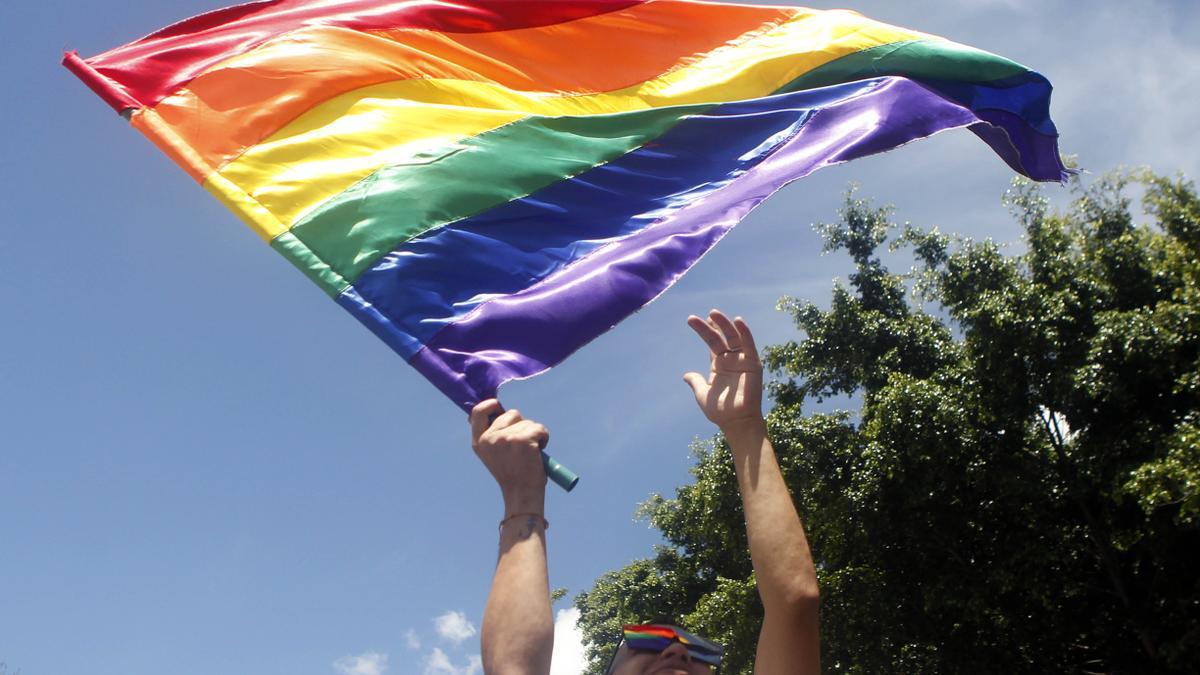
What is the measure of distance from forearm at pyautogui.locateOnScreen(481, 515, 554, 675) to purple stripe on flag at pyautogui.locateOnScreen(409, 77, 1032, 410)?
945mm

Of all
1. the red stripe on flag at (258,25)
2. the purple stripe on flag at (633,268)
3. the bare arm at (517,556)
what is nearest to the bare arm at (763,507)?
the bare arm at (517,556)

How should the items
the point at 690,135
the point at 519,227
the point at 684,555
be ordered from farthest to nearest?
the point at 684,555 < the point at 690,135 < the point at 519,227

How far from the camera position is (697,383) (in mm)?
2551

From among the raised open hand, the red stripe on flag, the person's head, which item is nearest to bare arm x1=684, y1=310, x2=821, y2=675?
the raised open hand

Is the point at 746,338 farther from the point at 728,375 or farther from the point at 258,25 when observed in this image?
the point at 258,25

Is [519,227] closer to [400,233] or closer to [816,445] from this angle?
[400,233]

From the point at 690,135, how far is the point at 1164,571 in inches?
428

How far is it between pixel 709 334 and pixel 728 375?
0.14 metres

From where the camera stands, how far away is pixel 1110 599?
42.1 feet

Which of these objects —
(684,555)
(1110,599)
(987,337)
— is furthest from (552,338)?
(684,555)

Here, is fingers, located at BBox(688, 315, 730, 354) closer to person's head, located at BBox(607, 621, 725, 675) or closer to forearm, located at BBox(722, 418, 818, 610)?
forearm, located at BBox(722, 418, 818, 610)

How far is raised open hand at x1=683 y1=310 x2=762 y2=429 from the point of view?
2344mm

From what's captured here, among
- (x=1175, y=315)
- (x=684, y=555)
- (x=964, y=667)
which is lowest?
(x=964, y=667)

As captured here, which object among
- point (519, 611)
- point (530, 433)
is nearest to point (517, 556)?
point (519, 611)
